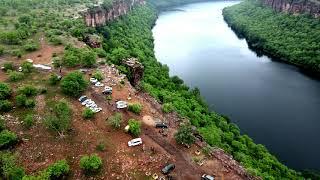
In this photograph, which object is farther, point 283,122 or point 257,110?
point 257,110

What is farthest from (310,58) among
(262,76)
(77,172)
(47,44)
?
(77,172)

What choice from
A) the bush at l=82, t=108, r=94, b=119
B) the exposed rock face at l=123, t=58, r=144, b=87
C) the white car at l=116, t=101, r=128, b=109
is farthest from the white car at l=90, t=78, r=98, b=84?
the bush at l=82, t=108, r=94, b=119

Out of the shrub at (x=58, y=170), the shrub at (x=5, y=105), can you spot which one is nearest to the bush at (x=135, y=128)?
the shrub at (x=58, y=170)

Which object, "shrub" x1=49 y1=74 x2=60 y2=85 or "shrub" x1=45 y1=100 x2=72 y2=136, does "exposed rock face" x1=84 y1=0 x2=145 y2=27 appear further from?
"shrub" x1=45 y1=100 x2=72 y2=136

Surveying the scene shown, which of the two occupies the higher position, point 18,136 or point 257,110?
point 18,136

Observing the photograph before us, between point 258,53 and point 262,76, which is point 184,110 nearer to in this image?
point 262,76

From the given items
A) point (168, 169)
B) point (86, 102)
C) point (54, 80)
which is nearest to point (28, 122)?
point (86, 102)

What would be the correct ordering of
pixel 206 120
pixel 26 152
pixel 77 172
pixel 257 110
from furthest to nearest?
pixel 257 110 < pixel 206 120 < pixel 26 152 < pixel 77 172

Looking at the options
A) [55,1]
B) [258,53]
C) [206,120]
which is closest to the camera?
[206,120]
